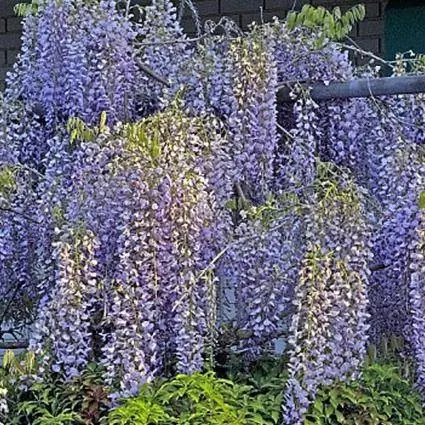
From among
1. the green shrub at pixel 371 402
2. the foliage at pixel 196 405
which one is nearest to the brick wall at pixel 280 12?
the green shrub at pixel 371 402

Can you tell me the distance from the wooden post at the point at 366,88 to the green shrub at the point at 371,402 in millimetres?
884

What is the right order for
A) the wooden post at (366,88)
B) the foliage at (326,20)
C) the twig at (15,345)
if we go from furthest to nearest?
the twig at (15,345) → the foliage at (326,20) → the wooden post at (366,88)

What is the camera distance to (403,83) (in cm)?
278

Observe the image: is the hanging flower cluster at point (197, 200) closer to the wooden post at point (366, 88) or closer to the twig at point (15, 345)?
the wooden post at point (366, 88)

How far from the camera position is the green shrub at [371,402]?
99.3 inches

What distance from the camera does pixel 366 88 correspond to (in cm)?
286

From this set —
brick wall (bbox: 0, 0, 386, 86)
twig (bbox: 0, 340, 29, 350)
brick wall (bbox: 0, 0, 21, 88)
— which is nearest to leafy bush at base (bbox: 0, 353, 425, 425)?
twig (bbox: 0, 340, 29, 350)

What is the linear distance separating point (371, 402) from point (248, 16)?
3.11m

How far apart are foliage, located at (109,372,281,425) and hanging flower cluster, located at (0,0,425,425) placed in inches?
2.6

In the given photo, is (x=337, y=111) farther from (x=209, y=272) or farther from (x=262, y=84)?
(x=209, y=272)

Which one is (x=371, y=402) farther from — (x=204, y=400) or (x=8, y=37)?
(x=8, y=37)

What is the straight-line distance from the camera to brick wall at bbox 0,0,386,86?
4902 mm

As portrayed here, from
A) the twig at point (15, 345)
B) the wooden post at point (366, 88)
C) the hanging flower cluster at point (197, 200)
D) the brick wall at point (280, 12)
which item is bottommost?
the twig at point (15, 345)

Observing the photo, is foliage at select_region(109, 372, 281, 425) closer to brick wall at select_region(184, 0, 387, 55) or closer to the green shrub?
the green shrub
